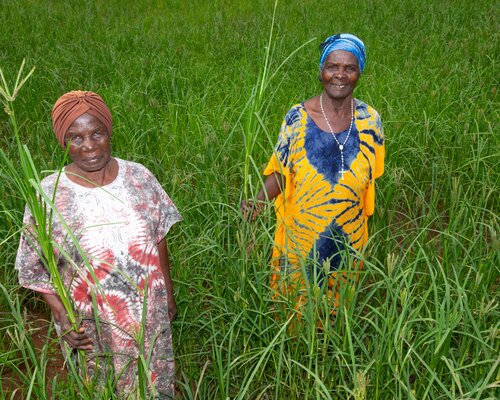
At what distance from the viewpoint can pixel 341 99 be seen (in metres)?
2.04

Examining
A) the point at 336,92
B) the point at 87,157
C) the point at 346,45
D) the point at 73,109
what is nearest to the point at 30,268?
the point at 87,157

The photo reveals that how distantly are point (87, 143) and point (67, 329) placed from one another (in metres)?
0.53

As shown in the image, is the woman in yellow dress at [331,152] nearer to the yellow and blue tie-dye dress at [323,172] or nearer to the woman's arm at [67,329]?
the yellow and blue tie-dye dress at [323,172]

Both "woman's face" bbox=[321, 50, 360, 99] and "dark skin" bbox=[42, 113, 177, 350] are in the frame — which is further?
"woman's face" bbox=[321, 50, 360, 99]

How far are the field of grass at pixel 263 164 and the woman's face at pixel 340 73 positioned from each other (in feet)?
0.54

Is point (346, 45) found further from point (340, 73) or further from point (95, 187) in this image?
point (95, 187)

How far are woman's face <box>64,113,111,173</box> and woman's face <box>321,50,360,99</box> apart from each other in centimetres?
78

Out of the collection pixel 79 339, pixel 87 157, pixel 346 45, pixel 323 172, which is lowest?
pixel 79 339

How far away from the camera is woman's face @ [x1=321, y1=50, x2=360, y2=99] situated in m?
2.01

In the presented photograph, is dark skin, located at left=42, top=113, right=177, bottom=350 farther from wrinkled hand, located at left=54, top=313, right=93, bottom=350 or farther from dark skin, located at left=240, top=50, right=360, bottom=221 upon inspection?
dark skin, located at left=240, top=50, right=360, bottom=221

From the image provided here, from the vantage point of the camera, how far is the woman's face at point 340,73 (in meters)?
2.01

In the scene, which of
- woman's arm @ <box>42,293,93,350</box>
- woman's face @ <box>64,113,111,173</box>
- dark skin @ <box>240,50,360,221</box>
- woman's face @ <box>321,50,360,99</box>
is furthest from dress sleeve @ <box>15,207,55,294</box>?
woman's face @ <box>321,50,360,99</box>

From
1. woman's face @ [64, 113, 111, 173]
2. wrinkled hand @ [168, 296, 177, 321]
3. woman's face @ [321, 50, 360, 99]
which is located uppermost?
woman's face @ [321, 50, 360, 99]

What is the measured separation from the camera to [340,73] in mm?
2016
